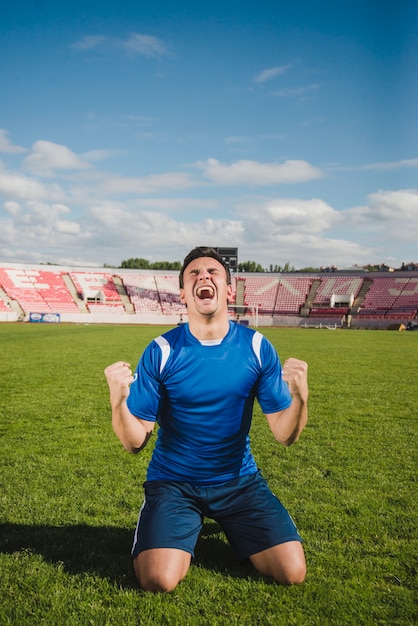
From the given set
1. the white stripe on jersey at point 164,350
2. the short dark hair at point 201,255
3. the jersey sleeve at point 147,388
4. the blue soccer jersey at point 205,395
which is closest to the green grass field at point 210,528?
the blue soccer jersey at point 205,395

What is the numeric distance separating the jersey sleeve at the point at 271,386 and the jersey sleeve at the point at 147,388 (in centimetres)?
76

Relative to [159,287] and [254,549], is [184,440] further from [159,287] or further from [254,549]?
[159,287]

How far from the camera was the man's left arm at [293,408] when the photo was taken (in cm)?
316

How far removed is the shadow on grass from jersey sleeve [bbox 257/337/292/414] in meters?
1.17

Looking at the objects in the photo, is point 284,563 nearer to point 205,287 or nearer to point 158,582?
point 158,582

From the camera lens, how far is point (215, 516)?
3434mm

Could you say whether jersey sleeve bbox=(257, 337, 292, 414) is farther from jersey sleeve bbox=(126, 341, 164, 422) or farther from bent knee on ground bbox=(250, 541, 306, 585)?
bent knee on ground bbox=(250, 541, 306, 585)

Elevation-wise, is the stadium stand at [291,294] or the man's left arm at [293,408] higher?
the man's left arm at [293,408]

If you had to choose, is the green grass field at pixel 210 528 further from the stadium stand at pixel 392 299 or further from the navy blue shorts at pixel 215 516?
the stadium stand at pixel 392 299

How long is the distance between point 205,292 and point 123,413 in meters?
1.03

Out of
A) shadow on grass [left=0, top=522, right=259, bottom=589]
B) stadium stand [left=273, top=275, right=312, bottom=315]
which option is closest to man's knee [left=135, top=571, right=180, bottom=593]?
shadow on grass [left=0, top=522, right=259, bottom=589]

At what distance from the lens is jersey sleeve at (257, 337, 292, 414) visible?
3.45m

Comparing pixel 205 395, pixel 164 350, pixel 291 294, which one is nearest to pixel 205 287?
pixel 164 350

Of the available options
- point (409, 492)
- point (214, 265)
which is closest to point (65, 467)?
point (214, 265)
